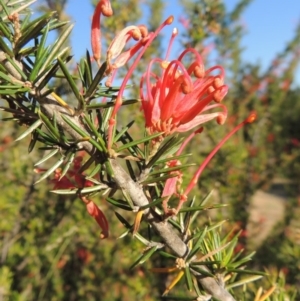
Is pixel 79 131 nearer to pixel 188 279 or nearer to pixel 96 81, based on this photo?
pixel 96 81

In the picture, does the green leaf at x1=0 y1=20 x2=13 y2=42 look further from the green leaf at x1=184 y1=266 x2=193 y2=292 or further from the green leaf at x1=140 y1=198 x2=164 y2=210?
the green leaf at x1=184 y1=266 x2=193 y2=292

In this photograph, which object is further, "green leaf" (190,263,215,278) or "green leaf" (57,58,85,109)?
"green leaf" (190,263,215,278)

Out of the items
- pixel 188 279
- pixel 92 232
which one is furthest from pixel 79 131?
pixel 92 232

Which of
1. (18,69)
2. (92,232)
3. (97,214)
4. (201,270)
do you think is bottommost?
(92,232)

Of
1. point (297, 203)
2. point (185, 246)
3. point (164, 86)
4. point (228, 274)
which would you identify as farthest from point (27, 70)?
point (297, 203)

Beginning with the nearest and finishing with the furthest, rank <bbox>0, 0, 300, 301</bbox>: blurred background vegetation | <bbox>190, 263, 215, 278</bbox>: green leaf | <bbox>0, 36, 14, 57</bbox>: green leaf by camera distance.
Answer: <bbox>0, 36, 14, 57</bbox>: green leaf → <bbox>190, 263, 215, 278</bbox>: green leaf → <bbox>0, 0, 300, 301</bbox>: blurred background vegetation

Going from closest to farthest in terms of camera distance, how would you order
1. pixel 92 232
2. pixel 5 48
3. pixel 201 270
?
pixel 5 48 → pixel 201 270 → pixel 92 232

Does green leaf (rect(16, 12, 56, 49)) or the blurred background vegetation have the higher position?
green leaf (rect(16, 12, 56, 49))

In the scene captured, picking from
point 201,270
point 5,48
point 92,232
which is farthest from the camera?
point 92,232

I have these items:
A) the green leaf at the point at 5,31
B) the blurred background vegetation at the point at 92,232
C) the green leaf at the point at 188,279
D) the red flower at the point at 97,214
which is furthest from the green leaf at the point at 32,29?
the blurred background vegetation at the point at 92,232

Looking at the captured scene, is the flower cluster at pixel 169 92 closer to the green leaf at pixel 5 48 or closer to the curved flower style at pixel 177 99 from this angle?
the curved flower style at pixel 177 99

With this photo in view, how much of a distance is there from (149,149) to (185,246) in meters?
0.15

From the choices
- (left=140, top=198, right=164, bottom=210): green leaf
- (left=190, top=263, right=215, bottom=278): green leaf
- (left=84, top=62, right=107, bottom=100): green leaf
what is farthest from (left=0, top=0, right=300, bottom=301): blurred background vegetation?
(left=84, top=62, right=107, bottom=100): green leaf

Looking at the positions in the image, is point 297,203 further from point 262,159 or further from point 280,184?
point 280,184
